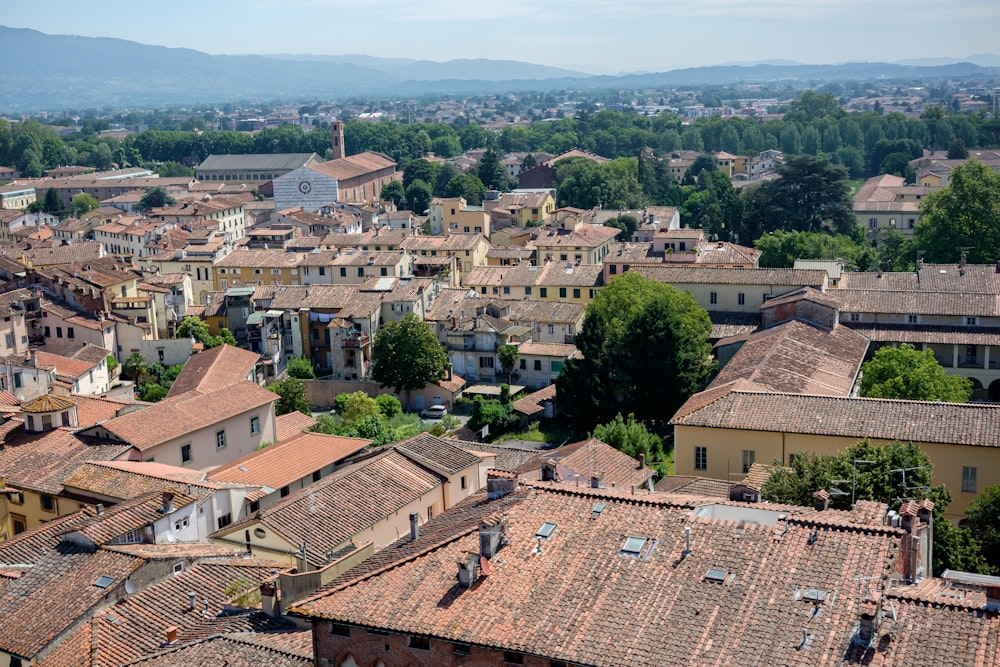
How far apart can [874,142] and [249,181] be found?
71.5 m

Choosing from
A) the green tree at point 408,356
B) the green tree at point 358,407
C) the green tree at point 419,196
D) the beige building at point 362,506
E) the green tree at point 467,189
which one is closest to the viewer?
the beige building at point 362,506

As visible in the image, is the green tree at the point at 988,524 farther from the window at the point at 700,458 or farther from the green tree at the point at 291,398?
the green tree at the point at 291,398

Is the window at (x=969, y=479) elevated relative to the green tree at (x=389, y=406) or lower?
elevated

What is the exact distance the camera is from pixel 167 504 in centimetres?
2034

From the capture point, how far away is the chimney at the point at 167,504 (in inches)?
799

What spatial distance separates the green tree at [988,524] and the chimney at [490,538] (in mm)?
10258

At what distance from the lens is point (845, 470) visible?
1950cm

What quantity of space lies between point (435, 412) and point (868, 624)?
31.6m

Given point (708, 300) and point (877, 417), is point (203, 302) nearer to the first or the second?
point (708, 300)

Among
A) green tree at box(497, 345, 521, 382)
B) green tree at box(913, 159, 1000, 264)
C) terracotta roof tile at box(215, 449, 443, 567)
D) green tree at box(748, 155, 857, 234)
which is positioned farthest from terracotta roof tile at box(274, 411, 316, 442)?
green tree at box(748, 155, 857, 234)

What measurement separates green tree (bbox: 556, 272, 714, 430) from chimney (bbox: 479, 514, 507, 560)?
22.9m

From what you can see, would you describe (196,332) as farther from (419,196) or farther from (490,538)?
(419,196)

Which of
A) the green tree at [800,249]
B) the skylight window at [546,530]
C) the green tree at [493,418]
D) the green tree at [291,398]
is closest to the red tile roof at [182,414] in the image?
the green tree at [291,398]

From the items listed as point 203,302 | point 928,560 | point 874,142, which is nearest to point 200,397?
point 928,560
